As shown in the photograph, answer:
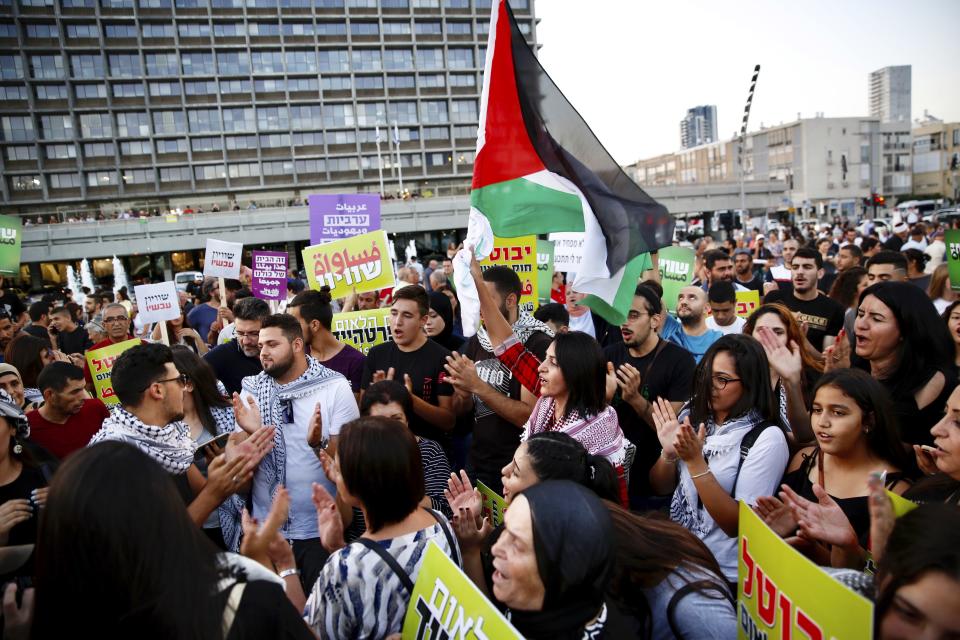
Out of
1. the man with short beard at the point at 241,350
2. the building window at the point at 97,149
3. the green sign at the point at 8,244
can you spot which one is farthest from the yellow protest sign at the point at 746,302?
the building window at the point at 97,149

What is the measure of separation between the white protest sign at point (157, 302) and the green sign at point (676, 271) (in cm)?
581

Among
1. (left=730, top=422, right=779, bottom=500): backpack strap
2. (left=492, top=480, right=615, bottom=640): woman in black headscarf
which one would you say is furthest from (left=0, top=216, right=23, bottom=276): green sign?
(left=730, top=422, right=779, bottom=500): backpack strap

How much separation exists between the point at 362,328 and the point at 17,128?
64.0 m

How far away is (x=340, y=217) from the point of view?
8.83m

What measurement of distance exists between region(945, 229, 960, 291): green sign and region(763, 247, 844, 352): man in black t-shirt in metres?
0.91

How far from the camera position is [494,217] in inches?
176

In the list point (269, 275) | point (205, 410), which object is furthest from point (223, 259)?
point (205, 410)

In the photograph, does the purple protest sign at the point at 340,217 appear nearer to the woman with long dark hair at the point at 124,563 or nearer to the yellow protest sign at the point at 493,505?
the yellow protest sign at the point at 493,505

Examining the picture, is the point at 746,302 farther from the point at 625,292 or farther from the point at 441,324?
the point at 625,292

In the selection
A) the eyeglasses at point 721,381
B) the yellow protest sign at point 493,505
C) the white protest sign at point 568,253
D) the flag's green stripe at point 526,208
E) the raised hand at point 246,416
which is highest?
the flag's green stripe at point 526,208

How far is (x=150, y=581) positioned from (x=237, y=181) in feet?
207

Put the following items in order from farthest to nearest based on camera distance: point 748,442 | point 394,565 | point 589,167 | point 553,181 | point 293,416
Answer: point 553,181 → point 589,167 → point 293,416 → point 748,442 → point 394,565

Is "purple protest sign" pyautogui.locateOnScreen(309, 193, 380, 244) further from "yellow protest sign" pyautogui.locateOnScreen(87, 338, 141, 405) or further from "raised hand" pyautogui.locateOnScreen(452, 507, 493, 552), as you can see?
"raised hand" pyautogui.locateOnScreen(452, 507, 493, 552)

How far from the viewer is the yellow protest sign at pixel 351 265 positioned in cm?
723
